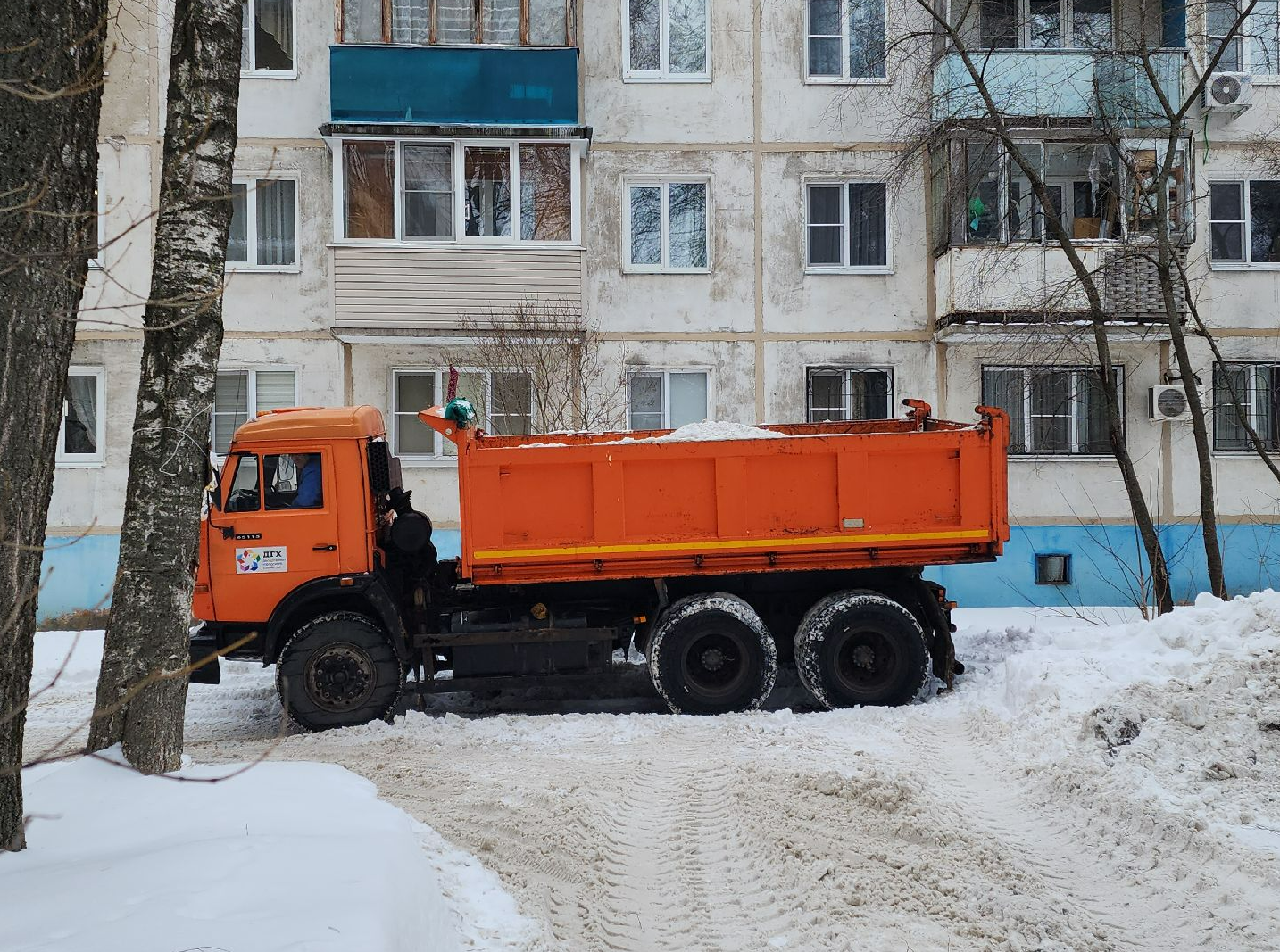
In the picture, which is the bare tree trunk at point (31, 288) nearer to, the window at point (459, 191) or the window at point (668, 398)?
the window at point (459, 191)

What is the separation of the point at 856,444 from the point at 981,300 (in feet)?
24.4

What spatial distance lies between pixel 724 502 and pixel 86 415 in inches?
434

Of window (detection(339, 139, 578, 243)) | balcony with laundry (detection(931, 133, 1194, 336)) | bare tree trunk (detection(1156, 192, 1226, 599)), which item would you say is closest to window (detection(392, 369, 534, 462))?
window (detection(339, 139, 578, 243))

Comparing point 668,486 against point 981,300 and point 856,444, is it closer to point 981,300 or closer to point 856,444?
point 856,444

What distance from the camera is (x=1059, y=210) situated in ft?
56.0

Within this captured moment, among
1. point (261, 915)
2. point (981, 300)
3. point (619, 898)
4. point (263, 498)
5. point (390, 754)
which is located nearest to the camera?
point (261, 915)

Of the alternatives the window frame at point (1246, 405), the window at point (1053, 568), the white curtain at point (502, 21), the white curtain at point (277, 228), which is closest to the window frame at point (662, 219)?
the white curtain at point (502, 21)

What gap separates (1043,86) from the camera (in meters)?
15.8

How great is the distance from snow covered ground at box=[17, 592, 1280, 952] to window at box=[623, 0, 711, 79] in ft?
35.3

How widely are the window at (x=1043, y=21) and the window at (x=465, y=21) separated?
6.47 m

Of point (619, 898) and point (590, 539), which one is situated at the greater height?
point (590, 539)

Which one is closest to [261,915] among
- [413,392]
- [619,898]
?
[619,898]

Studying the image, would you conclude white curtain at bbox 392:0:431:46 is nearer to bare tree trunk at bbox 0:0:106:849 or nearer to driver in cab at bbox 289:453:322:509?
driver in cab at bbox 289:453:322:509

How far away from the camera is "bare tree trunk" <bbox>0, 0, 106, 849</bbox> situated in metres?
4.06
